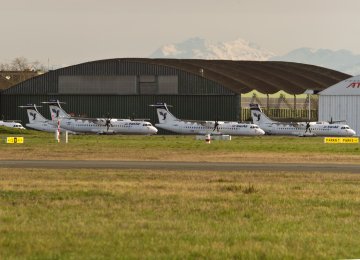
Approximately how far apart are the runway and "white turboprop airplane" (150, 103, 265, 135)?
62887mm

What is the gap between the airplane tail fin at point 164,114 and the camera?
118 metres

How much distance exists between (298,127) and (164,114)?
1960 cm

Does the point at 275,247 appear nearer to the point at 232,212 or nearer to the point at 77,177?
the point at 232,212

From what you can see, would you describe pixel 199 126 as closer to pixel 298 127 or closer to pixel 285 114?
pixel 298 127

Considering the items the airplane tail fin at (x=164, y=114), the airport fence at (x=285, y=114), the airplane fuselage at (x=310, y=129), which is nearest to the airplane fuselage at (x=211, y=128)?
the airplane tail fin at (x=164, y=114)

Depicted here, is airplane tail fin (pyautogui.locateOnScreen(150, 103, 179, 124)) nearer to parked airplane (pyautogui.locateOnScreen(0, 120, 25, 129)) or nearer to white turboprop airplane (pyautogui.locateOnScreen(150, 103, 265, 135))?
white turboprop airplane (pyautogui.locateOnScreen(150, 103, 265, 135))

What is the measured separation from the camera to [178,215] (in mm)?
22547

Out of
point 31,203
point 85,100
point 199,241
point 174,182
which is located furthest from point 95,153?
point 85,100

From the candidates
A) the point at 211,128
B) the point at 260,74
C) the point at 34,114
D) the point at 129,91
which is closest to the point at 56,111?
the point at 34,114

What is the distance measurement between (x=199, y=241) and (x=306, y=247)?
7.73ft

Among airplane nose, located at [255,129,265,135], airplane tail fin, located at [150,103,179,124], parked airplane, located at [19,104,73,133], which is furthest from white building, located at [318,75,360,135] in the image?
parked airplane, located at [19,104,73,133]

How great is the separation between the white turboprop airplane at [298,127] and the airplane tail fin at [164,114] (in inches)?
466

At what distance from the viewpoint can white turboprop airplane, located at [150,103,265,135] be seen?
364ft

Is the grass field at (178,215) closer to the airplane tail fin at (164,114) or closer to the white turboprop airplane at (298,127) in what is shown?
the white turboprop airplane at (298,127)
